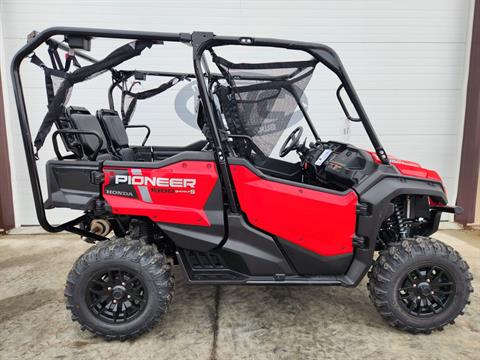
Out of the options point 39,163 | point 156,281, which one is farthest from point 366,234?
point 39,163

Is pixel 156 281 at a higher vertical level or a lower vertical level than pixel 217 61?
lower

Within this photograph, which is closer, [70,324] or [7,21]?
[70,324]

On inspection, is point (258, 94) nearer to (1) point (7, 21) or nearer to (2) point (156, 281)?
(2) point (156, 281)

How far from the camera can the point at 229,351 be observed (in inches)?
87.7

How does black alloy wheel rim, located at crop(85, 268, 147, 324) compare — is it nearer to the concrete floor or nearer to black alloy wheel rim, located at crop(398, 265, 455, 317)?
the concrete floor

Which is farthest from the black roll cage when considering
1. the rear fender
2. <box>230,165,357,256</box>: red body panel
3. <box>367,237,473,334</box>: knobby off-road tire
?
<box>367,237,473,334</box>: knobby off-road tire

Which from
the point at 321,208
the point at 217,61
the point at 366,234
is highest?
the point at 217,61

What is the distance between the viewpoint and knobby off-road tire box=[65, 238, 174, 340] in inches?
90.4

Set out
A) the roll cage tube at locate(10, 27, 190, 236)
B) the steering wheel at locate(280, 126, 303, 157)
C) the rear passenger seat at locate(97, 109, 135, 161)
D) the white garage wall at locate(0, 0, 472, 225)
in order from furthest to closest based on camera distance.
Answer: the white garage wall at locate(0, 0, 472, 225) < the rear passenger seat at locate(97, 109, 135, 161) < the steering wheel at locate(280, 126, 303, 157) < the roll cage tube at locate(10, 27, 190, 236)

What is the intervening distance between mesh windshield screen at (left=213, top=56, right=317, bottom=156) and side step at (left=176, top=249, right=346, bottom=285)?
0.92 m

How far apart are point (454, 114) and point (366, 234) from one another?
11.6 feet

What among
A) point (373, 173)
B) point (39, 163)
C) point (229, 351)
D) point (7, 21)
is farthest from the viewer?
point (39, 163)

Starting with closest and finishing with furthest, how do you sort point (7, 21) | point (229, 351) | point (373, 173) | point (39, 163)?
point (229, 351)
point (373, 173)
point (7, 21)
point (39, 163)

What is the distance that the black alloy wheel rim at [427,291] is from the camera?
2396mm
